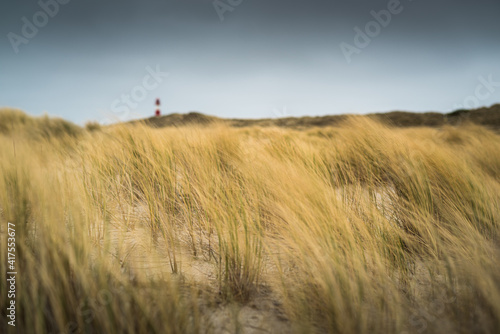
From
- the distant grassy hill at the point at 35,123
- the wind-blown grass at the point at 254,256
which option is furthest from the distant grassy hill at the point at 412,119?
the wind-blown grass at the point at 254,256

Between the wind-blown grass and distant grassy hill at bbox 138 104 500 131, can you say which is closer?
the wind-blown grass

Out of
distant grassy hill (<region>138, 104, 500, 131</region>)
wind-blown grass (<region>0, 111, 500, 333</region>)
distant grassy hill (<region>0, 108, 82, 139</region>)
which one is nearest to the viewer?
wind-blown grass (<region>0, 111, 500, 333</region>)

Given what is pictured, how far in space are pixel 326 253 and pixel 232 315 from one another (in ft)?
1.18

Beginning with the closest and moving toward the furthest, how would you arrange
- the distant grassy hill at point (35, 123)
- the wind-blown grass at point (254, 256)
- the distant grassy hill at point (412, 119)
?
the wind-blown grass at point (254, 256) < the distant grassy hill at point (35, 123) < the distant grassy hill at point (412, 119)

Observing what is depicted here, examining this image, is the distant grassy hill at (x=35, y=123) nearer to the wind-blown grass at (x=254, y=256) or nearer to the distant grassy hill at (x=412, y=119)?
→ the wind-blown grass at (x=254, y=256)

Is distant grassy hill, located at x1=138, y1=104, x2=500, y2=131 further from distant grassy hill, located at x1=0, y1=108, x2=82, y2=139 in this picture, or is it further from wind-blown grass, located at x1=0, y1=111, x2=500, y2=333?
wind-blown grass, located at x1=0, y1=111, x2=500, y2=333

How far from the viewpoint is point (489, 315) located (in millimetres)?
640

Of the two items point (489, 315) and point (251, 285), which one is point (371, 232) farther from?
point (251, 285)

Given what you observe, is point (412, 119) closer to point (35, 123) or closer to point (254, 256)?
point (254, 256)

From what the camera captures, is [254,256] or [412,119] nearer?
[254,256]

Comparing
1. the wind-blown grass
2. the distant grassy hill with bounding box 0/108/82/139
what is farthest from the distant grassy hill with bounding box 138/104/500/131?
the wind-blown grass

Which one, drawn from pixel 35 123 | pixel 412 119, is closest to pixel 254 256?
pixel 35 123

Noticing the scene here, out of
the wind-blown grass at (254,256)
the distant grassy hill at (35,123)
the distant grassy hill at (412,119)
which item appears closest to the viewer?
the wind-blown grass at (254,256)

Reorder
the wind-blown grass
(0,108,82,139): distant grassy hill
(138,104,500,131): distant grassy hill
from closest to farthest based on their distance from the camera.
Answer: the wind-blown grass, (0,108,82,139): distant grassy hill, (138,104,500,131): distant grassy hill
